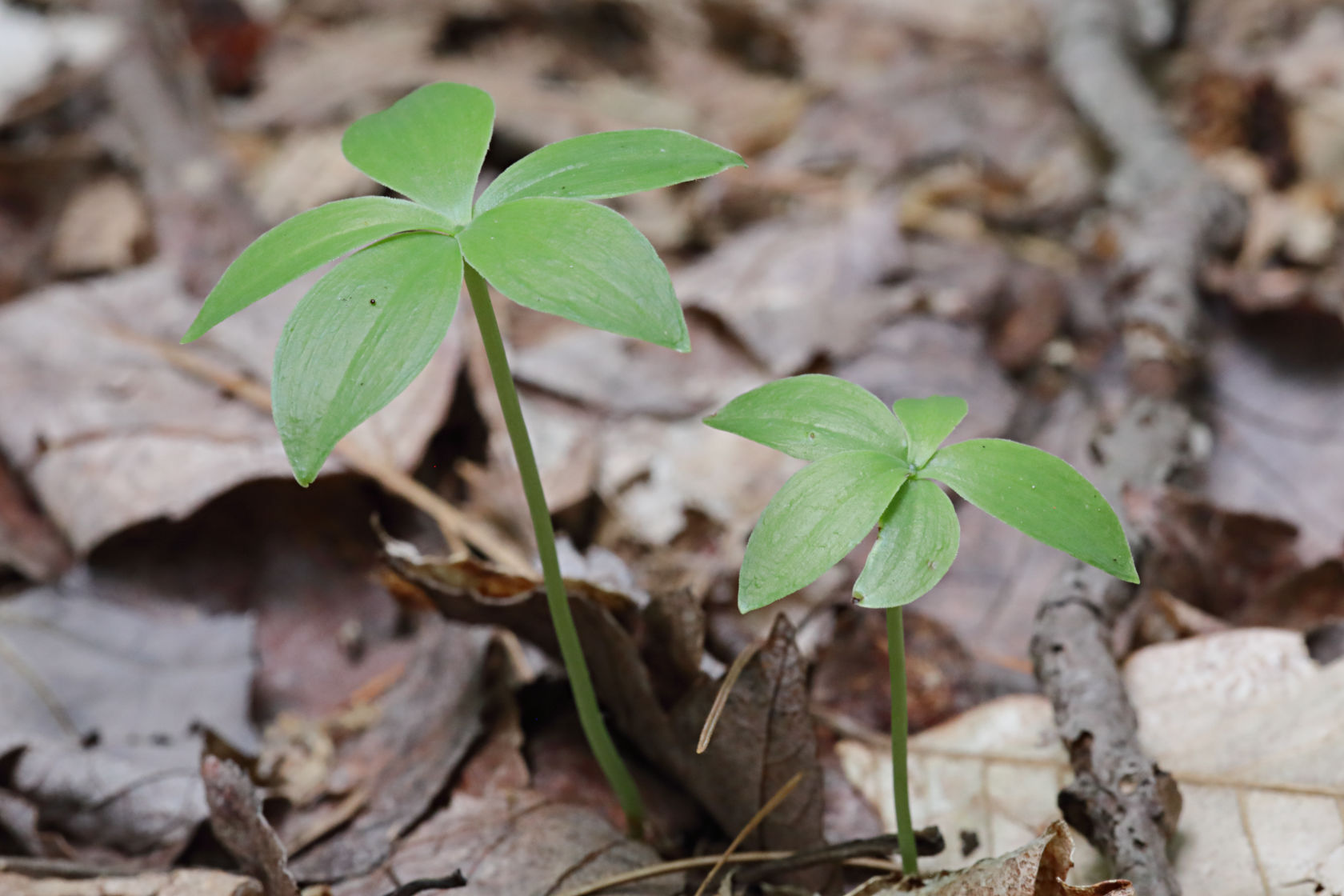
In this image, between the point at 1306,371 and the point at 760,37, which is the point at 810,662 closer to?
the point at 1306,371

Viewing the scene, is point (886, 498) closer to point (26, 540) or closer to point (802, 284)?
point (26, 540)

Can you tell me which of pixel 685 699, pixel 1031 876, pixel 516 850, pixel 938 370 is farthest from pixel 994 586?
pixel 516 850

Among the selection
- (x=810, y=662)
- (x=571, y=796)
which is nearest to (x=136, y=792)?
(x=571, y=796)

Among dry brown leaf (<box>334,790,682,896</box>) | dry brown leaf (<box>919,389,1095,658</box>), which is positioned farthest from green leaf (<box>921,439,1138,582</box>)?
dry brown leaf (<box>919,389,1095,658</box>)

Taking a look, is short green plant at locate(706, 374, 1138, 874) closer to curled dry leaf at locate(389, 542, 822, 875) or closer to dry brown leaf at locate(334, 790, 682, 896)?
curled dry leaf at locate(389, 542, 822, 875)

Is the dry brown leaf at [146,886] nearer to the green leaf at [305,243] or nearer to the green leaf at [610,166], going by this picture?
the green leaf at [305,243]

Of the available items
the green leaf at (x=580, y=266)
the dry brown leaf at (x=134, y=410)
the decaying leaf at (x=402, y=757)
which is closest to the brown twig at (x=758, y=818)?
the decaying leaf at (x=402, y=757)
